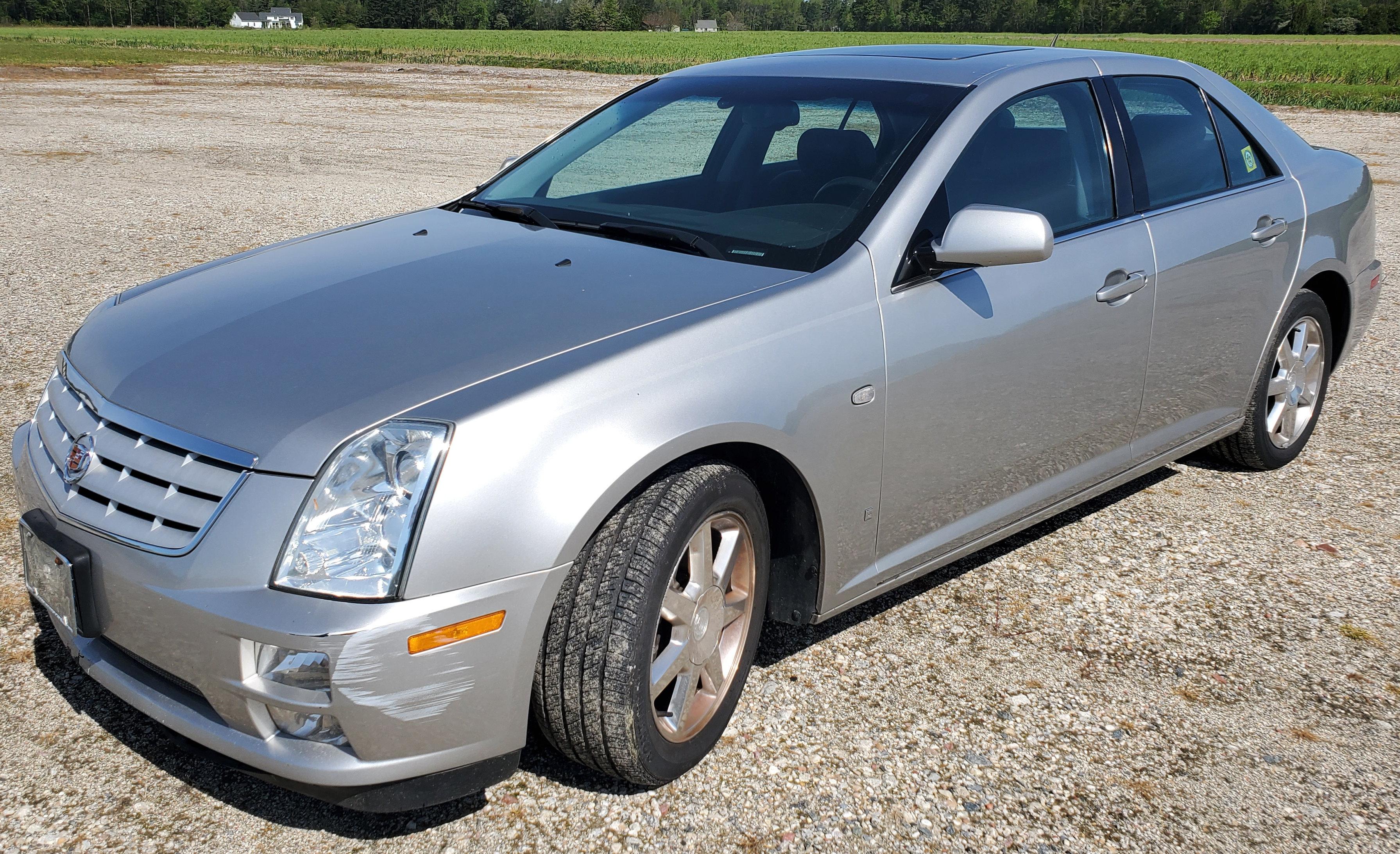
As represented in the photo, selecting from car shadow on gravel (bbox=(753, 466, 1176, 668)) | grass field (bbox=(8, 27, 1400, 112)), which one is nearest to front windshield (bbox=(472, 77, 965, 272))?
car shadow on gravel (bbox=(753, 466, 1176, 668))

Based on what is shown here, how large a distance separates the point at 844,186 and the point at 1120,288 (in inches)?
38.5

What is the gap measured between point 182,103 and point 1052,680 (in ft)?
82.2

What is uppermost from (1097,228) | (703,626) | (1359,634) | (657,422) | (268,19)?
(268,19)

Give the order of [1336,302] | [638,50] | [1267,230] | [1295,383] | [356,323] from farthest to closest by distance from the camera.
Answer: [638,50] < [1336,302] < [1295,383] < [1267,230] < [356,323]

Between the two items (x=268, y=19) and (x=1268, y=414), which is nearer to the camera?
(x=1268, y=414)

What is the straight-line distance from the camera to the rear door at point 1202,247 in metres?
3.70

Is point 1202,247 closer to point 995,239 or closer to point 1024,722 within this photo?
point 995,239

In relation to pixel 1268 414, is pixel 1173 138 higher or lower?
higher

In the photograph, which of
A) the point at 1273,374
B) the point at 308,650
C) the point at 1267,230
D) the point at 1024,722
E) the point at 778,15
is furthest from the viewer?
the point at 778,15

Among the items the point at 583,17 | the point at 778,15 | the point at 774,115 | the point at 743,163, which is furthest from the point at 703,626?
the point at 778,15

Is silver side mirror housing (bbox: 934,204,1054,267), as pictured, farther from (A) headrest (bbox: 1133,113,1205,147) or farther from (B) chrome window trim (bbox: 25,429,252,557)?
(B) chrome window trim (bbox: 25,429,252,557)

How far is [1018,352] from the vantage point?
3.14m

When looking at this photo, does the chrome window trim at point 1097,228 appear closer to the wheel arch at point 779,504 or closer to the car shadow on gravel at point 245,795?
the wheel arch at point 779,504

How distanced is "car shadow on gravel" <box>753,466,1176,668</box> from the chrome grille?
1.62 m
